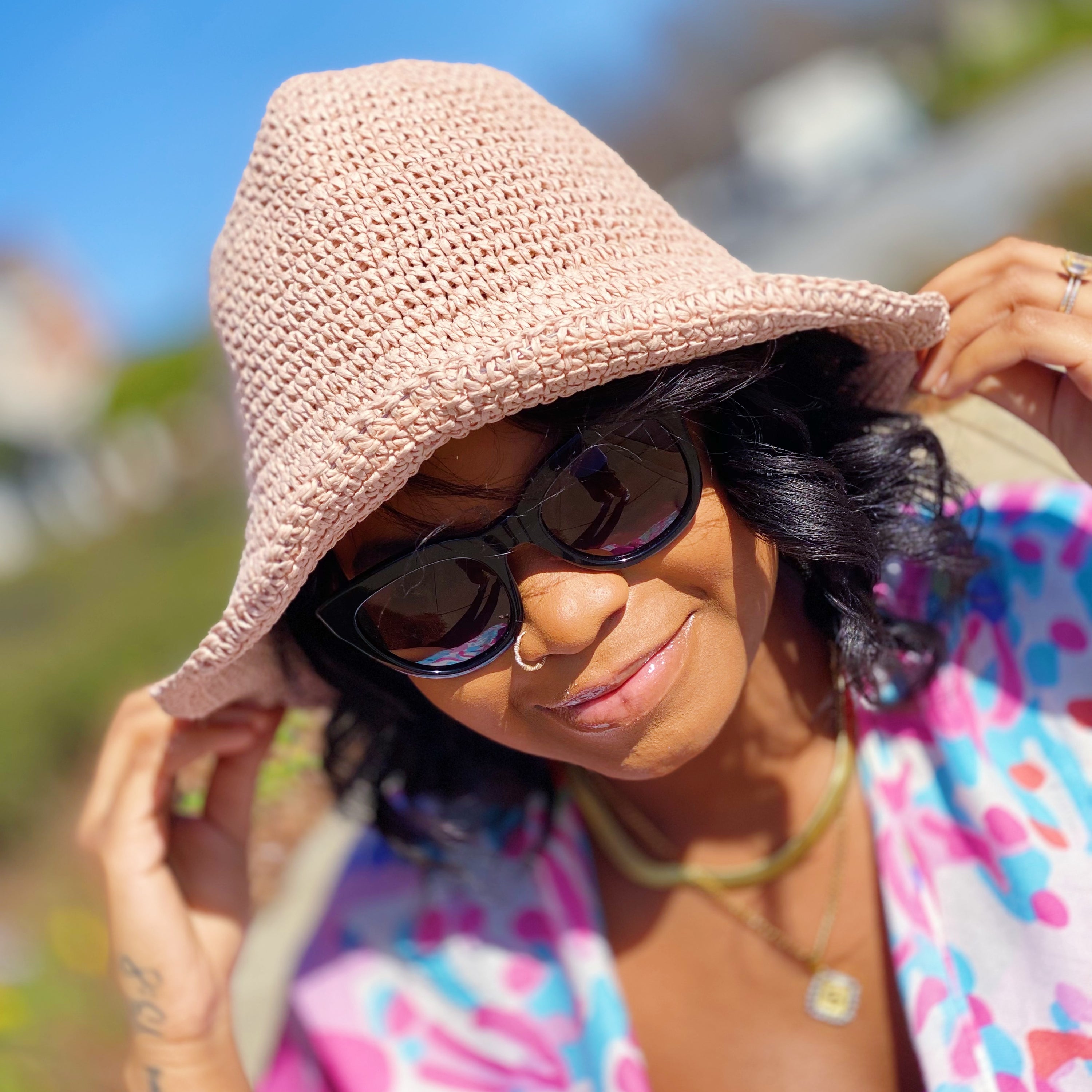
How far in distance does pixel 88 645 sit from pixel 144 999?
26.8 feet

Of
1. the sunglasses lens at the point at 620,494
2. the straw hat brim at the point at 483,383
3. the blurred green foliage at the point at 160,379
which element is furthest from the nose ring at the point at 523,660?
the blurred green foliage at the point at 160,379

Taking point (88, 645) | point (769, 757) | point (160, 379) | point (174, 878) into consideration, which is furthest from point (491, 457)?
point (160, 379)

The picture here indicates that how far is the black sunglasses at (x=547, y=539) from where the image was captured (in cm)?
118

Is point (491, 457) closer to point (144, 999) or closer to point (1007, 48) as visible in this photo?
point (144, 999)

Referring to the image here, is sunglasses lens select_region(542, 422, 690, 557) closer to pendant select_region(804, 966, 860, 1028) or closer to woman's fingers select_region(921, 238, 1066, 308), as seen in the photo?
woman's fingers select_region(921, 238, 1066, 308)

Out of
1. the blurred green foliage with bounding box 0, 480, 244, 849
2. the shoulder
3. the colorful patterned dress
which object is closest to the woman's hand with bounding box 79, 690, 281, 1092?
the colorful patterned dress

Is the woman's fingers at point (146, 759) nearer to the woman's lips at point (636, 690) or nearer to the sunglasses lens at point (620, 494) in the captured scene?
the woman's lips at point (636, 690)

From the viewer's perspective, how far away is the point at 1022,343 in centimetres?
143

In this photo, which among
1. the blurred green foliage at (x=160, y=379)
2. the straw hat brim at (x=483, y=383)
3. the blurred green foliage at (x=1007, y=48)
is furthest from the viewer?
the blurred green foliage at (x=160, y=379)

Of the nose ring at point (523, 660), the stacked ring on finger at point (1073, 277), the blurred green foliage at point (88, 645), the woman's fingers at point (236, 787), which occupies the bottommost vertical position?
the blurred green foliage at point (88, 645)

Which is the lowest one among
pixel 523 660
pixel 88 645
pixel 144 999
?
pixel 88 645

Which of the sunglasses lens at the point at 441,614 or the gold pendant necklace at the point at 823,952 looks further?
the gold pendant necklace at the point at 823,952

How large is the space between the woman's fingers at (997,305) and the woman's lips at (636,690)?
65cm

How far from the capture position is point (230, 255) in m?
1.34
